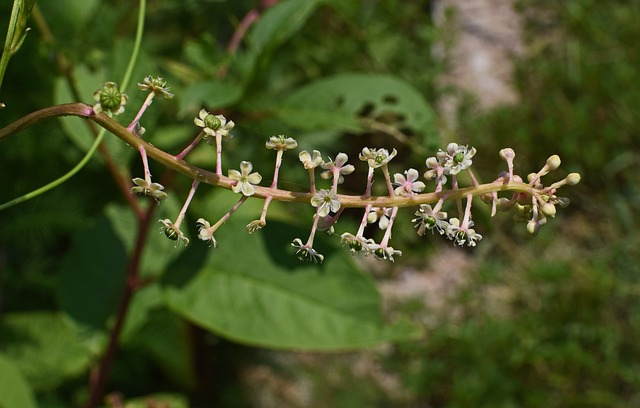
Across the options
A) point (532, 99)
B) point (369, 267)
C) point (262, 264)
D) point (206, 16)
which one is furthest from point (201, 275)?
point (532, 99)

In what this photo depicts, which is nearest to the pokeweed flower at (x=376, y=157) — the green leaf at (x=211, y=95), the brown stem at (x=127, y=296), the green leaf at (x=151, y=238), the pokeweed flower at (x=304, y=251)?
the pokeweed flower at (x=304, y=251)

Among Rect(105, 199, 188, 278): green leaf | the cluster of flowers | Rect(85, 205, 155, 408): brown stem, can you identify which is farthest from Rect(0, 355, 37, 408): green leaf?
the cluster of flowers

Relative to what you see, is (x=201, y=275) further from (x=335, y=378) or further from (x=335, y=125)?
(x=335, y=378)

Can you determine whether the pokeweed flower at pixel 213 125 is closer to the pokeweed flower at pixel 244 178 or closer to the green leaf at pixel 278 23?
the pokeweed flower at pixel 244 178

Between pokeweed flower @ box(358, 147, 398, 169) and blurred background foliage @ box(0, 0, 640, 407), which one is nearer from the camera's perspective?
pokeweed flower @ box(358, 147, 398, 169)

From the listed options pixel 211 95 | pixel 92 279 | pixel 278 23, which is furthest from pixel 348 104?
pixel 92 279

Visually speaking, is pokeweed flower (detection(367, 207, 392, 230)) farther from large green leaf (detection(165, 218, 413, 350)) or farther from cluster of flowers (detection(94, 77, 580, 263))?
large green leaf (detection(165, 218, 413, 350))
